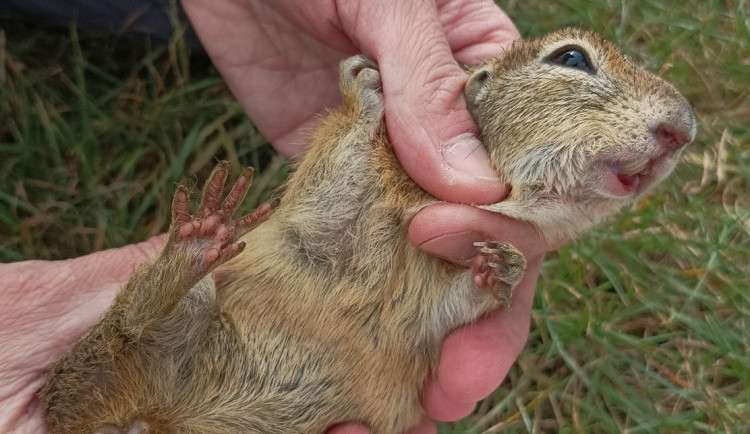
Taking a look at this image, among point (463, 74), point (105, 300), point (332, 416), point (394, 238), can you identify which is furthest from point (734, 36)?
point (105, 300)

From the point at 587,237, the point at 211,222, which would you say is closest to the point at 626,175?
the point at 211,222

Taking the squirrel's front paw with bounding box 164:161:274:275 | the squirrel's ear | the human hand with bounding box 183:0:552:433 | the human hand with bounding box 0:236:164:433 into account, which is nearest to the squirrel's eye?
the squirrel's ear

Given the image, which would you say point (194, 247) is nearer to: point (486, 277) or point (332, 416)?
point (332, 416)

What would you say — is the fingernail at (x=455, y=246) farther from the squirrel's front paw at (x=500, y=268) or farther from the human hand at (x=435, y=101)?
the squirrel's front paw at (x=500, y=268)

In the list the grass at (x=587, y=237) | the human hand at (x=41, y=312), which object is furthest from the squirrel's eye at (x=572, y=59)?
the human hand at (x=41, y=312)

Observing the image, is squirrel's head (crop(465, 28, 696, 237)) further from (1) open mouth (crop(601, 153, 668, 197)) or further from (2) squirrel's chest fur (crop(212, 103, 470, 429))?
(2) squirrel's chest fur (crop(212, 103, 470, 429))
